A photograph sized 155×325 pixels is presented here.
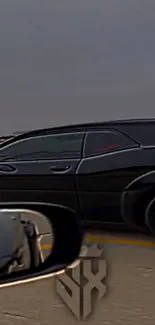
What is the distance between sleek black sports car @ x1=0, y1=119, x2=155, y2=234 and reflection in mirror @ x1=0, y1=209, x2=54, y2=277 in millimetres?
3157

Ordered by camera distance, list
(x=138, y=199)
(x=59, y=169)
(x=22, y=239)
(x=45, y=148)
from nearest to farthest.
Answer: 1. (x=22, y=239)
2. (x=138, y=199)
3. (x=59, y=169)
4. (x=45, y=148)

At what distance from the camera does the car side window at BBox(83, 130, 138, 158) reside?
206 inches

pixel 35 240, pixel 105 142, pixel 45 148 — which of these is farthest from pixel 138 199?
pixel 35 240

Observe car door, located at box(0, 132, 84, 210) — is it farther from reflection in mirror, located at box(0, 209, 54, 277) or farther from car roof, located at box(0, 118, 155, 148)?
reflection in mirror, located at box(0, 209, 54, 277)

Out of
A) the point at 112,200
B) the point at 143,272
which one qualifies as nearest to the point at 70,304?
the point at 143,272

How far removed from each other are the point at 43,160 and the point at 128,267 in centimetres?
202

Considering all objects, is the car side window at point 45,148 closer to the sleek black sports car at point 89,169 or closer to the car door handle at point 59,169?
the sleek black sports car at point 89,169

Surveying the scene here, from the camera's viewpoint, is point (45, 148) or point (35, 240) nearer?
point (35, 240)

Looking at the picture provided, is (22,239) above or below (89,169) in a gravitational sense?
above

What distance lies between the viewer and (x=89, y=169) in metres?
5.25

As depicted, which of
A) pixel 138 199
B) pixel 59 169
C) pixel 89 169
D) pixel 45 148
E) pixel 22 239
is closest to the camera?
pixel 22 239

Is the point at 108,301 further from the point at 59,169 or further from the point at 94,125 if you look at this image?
the point at 94,125

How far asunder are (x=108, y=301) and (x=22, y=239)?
5.35 feet

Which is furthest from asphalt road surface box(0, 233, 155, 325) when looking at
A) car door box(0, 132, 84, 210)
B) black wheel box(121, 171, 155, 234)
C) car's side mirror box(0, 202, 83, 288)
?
car door box(0, 132, 84, 210)
